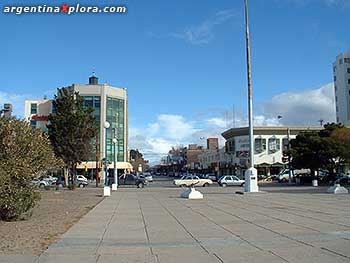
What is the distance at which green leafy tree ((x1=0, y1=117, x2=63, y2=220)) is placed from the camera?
15.7m

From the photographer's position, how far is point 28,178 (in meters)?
16.4

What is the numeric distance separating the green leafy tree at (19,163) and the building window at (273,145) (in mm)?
75696

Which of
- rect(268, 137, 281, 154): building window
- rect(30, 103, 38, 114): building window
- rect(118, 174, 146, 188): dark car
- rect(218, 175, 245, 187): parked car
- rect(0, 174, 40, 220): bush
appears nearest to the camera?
rect(0, 174, 40, 220): bush

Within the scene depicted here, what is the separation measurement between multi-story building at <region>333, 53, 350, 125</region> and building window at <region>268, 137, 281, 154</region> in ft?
172

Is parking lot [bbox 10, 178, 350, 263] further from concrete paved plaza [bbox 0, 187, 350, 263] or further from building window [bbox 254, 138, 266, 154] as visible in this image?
building window [bbox 254, 138, 266, 154]

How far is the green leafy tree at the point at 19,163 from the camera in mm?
15688

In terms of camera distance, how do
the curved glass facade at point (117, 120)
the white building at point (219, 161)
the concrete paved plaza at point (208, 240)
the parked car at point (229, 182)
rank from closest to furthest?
the concrete paved plaza at point (208, 240) < the parked car at point (229, 182) < the curved glass facade at point (117, 120) < the white building at point (219, 161)

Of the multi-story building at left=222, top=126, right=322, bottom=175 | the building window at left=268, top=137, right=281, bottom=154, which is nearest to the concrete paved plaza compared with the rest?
the multi-story building at left=222, top=126, right=322, bottom=175

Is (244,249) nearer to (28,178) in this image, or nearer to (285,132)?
(28,178)

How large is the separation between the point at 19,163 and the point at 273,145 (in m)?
77.4

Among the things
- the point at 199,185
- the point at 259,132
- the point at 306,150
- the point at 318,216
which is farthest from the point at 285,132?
the point at 318,216

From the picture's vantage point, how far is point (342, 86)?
451 feet

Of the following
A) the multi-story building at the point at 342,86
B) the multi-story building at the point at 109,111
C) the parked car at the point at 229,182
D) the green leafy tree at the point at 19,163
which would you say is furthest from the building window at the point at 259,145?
the green leafy tree at the point at 19,163

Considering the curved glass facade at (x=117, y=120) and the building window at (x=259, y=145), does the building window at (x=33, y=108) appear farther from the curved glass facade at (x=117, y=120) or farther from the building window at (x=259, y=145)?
the building window at (x=259, y=145)
